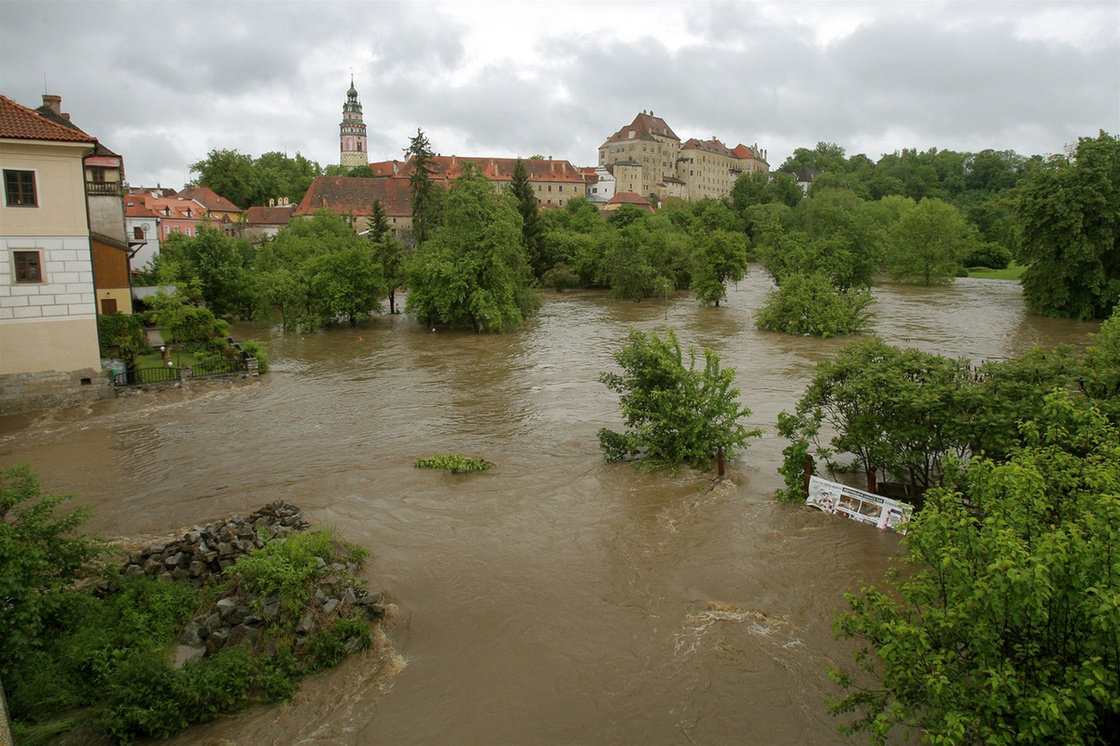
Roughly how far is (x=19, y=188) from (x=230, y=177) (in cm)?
8467

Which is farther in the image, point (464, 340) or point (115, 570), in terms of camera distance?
point (464, 340)

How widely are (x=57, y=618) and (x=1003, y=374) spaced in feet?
50.0

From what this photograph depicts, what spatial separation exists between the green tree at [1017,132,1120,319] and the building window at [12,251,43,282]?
50.3 metres

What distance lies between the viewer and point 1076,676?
499 cm

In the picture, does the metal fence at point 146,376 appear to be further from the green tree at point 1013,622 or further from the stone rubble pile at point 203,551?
the green tree at point 1013,622

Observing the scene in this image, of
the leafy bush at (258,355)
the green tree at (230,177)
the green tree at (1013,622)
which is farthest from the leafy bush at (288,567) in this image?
the green tree at (230,177)

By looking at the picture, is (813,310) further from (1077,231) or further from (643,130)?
(643,130)

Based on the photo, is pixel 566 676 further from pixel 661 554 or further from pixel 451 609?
pixel 661 554

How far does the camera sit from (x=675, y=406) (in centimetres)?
1672

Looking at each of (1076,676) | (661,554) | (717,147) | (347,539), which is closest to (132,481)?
(347,539)

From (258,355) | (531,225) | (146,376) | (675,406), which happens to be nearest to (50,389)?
(146,376)

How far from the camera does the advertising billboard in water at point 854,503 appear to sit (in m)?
13.4

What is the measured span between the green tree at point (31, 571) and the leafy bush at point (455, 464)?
323 inches

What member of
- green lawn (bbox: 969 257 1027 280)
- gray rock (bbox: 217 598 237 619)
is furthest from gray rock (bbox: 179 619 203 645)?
green lawn (bbox: 969 257 1027 280)
